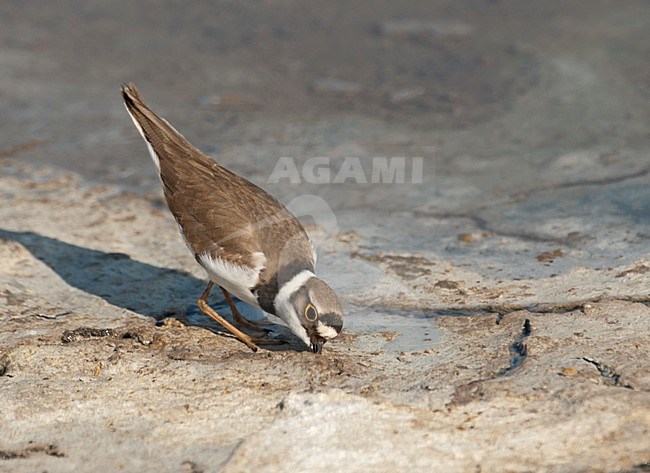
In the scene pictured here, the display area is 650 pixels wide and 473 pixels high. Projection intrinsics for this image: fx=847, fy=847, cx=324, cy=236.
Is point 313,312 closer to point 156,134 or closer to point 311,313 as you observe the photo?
Result: point 311,313

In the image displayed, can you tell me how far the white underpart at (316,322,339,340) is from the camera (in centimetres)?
471

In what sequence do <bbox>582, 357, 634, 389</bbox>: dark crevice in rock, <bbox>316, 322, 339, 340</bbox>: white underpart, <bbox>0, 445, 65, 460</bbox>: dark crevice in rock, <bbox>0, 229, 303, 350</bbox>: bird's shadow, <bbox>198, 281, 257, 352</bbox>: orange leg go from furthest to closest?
<bbox>0, 229, 303, 350</bbox>: bird's shadow < <bbox>198, 281, 257, 352</bbox>: orange leg < <bbox>316, 322, 339, 340</bbox>: white underpart < <bbox>582, 357, 634, 389</bbox>: dark crevice in rock < <bbox>0, 445, 65, 460</bbox>: dark crevice in rock

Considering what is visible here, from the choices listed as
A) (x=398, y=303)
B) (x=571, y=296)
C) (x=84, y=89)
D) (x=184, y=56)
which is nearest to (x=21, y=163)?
(x=84, y=89)

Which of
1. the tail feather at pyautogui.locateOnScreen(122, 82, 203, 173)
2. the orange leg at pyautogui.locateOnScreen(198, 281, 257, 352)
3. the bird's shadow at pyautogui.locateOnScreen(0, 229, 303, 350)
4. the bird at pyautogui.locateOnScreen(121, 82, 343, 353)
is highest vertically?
the tail feather at pyautogui.locateOnScreen(122, 82, 203, 173)

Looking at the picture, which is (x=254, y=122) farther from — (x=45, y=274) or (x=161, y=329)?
(x=161, y=329)

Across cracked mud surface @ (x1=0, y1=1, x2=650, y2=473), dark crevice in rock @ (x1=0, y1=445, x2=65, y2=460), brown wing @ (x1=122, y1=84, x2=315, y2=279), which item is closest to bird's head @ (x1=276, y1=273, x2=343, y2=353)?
cracked mud surface @ (x1=0, y1=1, x2=650, y2=473)

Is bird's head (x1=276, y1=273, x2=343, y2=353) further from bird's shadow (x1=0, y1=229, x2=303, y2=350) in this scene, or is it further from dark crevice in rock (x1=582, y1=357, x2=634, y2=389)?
dark crevice in rock (x1=582, y1=357, x2=634, y2=389)

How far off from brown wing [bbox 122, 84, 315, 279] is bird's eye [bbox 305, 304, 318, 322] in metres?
0.42

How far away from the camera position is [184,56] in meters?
11.4

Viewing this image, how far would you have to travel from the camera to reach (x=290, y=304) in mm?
4918

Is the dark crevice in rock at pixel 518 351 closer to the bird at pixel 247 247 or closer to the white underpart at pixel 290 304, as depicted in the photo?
the bird at pixel 247 247

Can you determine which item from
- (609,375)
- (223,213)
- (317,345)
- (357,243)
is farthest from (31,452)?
(357,243)

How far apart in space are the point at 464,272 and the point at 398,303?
0.64 m

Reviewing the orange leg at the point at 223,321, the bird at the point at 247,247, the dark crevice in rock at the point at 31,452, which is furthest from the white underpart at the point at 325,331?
the dark crevice in rock at the point at 31,452
